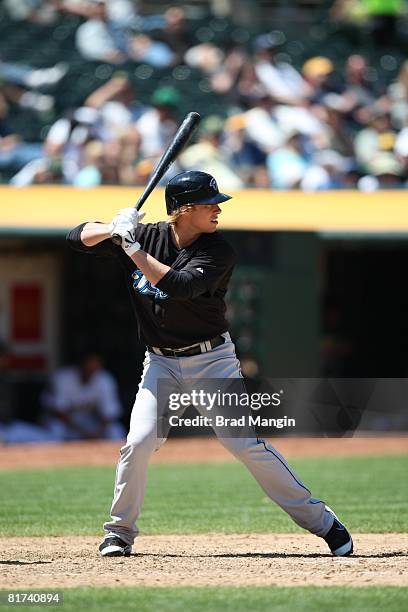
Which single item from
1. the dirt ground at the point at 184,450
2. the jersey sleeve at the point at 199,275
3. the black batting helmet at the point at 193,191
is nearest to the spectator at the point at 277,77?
the dirt ground at the point at 184,450

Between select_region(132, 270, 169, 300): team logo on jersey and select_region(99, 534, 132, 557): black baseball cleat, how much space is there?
3.62 feet

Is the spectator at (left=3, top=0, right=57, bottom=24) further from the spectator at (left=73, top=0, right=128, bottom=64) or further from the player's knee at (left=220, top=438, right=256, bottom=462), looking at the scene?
the player's knee at (left=220, top=438, right=256, bottom=462)

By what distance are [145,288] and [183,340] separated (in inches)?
11.3

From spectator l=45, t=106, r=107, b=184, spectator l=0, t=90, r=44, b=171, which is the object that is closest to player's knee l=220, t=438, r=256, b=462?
spectator l=45, t=106, r=107, b=184

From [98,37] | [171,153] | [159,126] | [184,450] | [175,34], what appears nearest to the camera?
[171,153]

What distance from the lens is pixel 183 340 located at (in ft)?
17.2

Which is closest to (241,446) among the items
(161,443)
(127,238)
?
(161,443)

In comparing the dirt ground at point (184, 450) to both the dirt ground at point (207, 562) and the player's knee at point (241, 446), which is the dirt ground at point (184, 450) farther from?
the player's knee at point (241, 446)

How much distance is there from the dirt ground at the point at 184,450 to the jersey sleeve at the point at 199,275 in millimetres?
5299

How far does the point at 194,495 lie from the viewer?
7.92 m

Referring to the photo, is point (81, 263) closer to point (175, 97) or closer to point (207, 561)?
point (175, 97)

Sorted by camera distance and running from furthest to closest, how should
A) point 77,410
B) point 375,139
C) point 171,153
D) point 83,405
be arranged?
point 375,139
point 77,410
point 83,405
point 171,153

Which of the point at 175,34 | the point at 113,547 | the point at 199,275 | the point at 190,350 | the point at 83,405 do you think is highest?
the point at 199,275

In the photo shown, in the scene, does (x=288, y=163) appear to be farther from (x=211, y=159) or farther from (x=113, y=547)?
(x=113, y=547)
